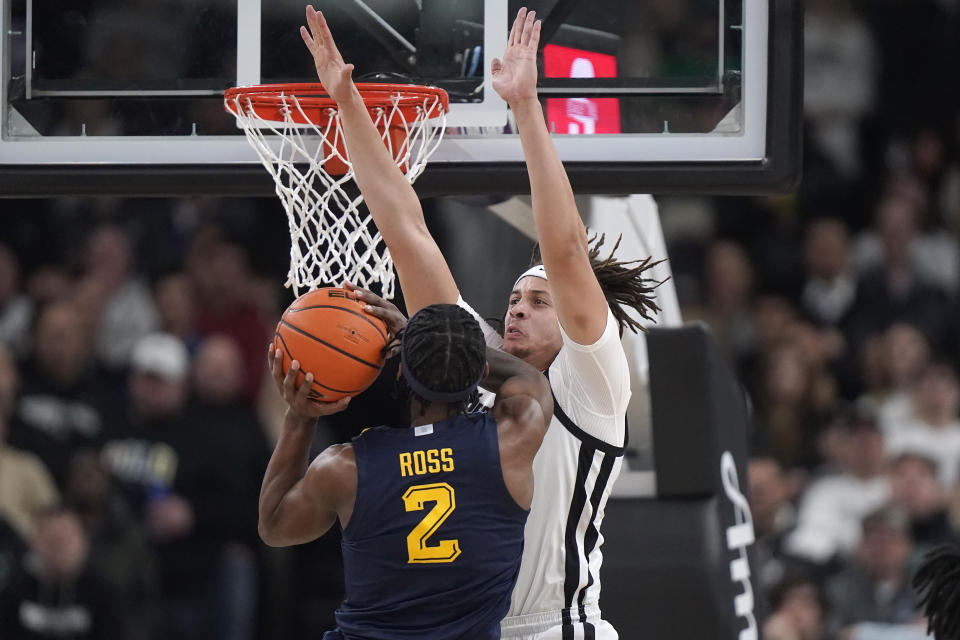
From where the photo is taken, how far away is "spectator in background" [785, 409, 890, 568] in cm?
688

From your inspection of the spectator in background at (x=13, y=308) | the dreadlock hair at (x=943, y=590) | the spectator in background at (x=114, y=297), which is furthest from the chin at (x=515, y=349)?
the spectator in background at (x=13, y=308)

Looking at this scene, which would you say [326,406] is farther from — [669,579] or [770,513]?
[770,513]

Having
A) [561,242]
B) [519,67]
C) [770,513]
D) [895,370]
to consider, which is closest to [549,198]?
[561,242]

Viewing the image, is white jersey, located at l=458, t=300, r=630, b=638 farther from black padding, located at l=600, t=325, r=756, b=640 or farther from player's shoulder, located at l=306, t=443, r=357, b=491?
black padding, located at l=600, t=325, r=756, b=640

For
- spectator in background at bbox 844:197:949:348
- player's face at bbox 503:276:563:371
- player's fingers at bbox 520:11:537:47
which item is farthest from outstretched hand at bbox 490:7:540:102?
spectator in background at bbox 844:197:949:348

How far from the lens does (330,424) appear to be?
7062 millimetres

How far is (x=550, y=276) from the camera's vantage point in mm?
3180

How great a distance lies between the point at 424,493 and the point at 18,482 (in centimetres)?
411

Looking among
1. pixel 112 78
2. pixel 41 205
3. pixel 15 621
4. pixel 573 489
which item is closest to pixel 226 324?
pixel 41 205

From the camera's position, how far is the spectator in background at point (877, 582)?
6652mm

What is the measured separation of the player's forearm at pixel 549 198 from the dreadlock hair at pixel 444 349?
32 centimetres

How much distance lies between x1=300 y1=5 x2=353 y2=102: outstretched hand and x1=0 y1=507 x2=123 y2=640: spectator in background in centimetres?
371

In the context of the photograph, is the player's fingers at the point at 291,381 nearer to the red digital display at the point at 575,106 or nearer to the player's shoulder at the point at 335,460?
the player's shoulder at the point at 335,460

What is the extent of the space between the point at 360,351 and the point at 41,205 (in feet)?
16.4
